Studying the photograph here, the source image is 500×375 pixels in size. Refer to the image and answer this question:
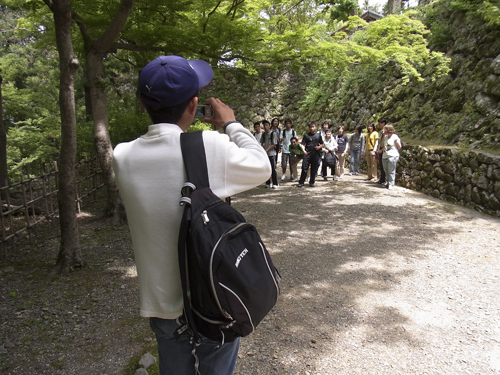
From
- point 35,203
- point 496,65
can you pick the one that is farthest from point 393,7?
point 35,203

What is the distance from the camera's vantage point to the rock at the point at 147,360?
9.54 ft

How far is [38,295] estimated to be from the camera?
4.13 m

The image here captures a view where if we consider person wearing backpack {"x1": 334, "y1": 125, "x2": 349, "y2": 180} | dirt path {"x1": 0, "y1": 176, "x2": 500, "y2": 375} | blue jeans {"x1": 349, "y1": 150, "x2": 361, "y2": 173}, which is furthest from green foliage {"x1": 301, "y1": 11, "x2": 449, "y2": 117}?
dirt path {"x1": 0, "y1": 176, "x2": 500, "y2": 375}

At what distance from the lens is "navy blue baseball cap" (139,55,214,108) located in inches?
49.6

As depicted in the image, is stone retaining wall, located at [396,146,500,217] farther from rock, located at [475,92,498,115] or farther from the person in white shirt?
rock, located at [475,92,498,115]

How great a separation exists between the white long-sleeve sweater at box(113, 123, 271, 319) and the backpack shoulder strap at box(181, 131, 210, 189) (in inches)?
0.8

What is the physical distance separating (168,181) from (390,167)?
9238mm

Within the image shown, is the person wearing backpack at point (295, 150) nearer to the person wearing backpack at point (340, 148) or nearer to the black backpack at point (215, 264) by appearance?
the person wearing backpack at point (340, 148)

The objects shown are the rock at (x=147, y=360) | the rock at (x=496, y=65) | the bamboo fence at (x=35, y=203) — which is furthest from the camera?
the rock at (x=496, y=65)

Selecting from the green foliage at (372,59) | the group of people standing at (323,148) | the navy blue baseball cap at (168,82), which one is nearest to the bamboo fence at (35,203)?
the group of people standing at (323,148)

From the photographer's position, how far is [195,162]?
3.89 feet

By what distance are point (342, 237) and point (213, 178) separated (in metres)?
5.34

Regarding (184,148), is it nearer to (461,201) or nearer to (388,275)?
(388,275)

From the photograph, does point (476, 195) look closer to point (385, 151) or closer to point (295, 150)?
point (385, 151)
